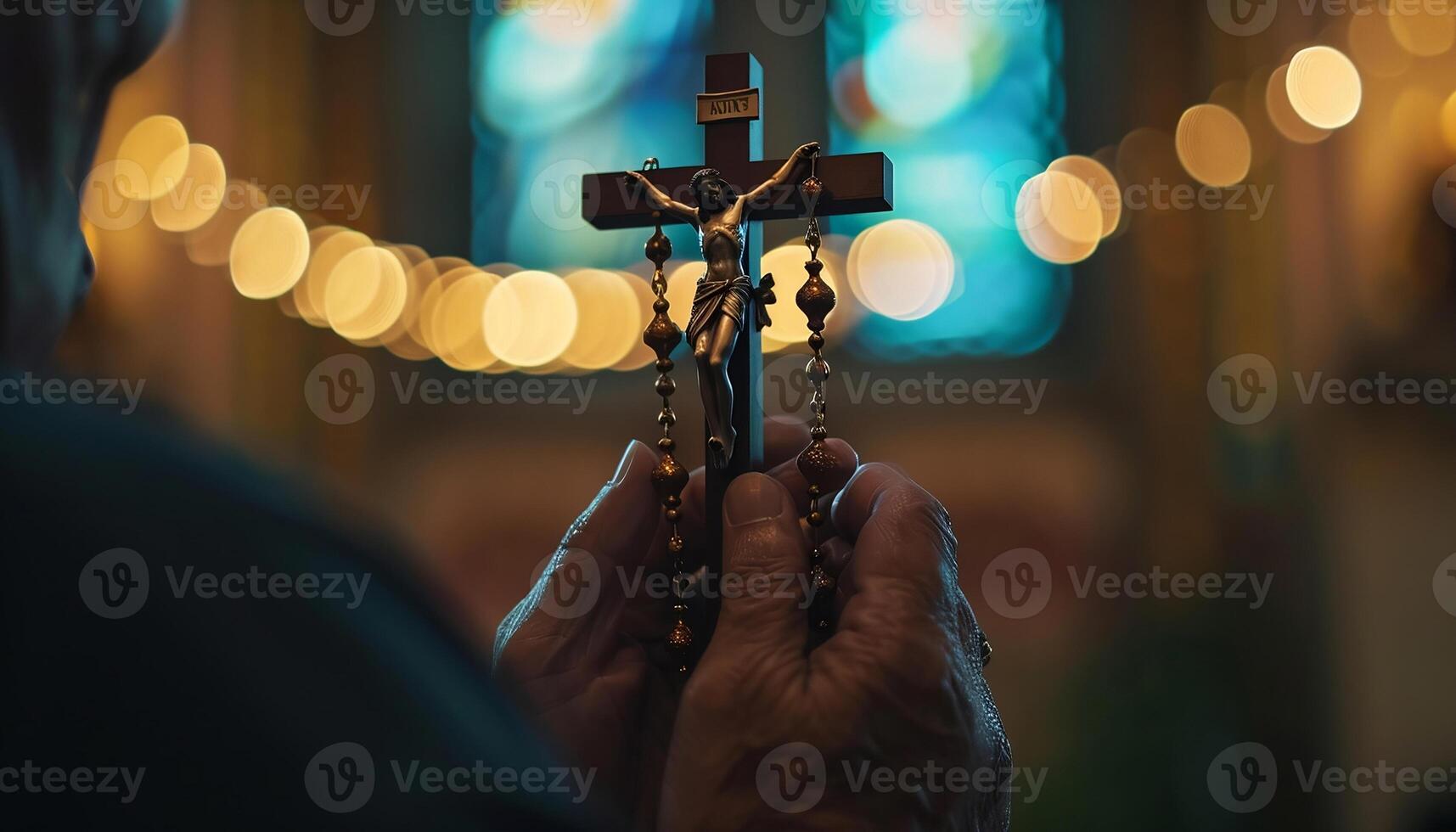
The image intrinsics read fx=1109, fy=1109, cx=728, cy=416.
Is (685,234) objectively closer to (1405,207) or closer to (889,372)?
(889,372)

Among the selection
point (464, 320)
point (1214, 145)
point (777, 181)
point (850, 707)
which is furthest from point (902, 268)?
point (850, 707)

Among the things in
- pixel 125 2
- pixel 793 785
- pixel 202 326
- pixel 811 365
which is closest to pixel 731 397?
pixel 811 365

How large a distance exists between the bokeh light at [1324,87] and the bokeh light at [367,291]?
207cm

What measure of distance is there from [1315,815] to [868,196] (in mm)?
1795

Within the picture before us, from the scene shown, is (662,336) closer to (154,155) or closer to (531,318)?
(531,318)

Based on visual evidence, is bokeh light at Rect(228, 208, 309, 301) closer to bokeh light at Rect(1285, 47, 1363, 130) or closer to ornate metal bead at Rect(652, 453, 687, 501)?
ornate metal bead at Rect(652, 453, 687, 501)

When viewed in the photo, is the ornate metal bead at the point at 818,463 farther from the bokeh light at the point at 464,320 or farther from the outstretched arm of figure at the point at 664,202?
the bokeh light at the point at 464,320

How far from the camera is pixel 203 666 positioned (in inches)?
7.9

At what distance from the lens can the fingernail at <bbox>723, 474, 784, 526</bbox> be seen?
37.5 inches

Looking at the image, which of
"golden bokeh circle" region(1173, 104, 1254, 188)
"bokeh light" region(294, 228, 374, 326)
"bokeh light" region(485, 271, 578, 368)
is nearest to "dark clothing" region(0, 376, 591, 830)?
"golden bokeh circle" region(1173, 104, 1254, 188)

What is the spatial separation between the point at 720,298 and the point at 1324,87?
5.96 feet

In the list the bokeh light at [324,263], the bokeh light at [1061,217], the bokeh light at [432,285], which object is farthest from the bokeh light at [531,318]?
the bokeh light at [1061,217]

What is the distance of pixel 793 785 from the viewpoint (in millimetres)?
844

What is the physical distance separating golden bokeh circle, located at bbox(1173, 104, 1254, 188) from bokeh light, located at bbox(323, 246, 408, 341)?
1.85 m
